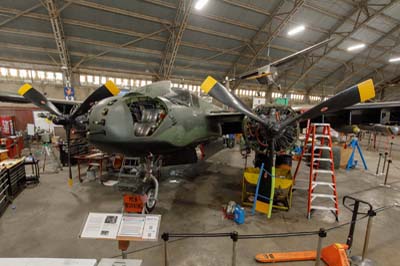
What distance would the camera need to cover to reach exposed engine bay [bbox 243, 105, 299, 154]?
495 cm

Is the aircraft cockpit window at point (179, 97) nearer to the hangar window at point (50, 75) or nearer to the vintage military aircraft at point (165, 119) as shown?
the vintage military aircraft at point (165, 119)

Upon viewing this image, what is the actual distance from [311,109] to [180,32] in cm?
1213

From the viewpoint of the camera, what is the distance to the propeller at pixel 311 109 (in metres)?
3.62

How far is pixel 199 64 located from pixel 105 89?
14.8 m

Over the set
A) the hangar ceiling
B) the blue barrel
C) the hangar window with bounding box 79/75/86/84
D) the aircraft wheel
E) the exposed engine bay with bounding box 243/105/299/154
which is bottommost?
the blue barrel

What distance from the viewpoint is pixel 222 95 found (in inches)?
181

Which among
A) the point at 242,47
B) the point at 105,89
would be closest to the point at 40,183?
the point at 105,89

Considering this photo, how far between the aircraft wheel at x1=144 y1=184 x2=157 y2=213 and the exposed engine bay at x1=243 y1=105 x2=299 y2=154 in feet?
9.62

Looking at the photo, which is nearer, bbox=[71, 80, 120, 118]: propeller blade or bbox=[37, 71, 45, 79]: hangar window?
bbox=[71, 80, 120, 118]: propeller blade

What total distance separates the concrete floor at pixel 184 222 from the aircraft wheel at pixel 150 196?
0.26 m

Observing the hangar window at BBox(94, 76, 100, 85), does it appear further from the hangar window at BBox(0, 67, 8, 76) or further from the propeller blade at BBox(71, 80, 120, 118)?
the propeller blade at BBox(71, 80, 120, 118)

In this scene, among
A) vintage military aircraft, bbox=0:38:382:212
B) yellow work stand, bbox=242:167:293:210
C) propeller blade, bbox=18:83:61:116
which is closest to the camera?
vintage military aircraft, bbox=0:38:382:212

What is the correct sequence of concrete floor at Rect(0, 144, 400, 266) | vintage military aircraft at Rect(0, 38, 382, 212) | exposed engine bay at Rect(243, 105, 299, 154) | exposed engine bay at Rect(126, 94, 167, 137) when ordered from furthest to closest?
exposed engine bay at Rect(243, 105, 299, 154) → exposed engine bay at Rect(126, 94, 167, 137) → vintage military aircraft at Rect(0, 38, 382, 212) → concrete floor at Rect(0, 144, 400, 266)

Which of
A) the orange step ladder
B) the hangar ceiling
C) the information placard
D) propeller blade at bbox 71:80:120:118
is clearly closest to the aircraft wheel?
the information placard
